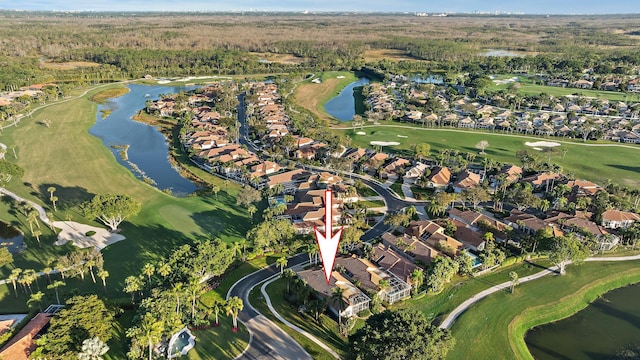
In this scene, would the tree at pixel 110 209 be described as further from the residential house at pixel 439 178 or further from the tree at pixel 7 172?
the residential house at pixel 439 178

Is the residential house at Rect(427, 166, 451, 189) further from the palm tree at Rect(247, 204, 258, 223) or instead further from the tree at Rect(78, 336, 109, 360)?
the tree at Rect(78, 336, 109, 360)

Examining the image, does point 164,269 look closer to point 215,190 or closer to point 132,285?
point 132,285

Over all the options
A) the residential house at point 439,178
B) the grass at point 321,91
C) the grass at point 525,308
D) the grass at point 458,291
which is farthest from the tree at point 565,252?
the grass at point 321,91

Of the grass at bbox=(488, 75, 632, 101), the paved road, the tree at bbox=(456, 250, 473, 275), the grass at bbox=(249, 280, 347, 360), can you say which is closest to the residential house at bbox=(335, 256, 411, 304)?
the grass at bbox=(249, 280, 347, 360)

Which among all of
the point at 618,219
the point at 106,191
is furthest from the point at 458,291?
the point at 106,191

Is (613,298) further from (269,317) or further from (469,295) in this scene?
(269,317)

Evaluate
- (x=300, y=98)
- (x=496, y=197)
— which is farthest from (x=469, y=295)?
(x=300, y=98)

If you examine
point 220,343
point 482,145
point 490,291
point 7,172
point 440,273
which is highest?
point 7,172
